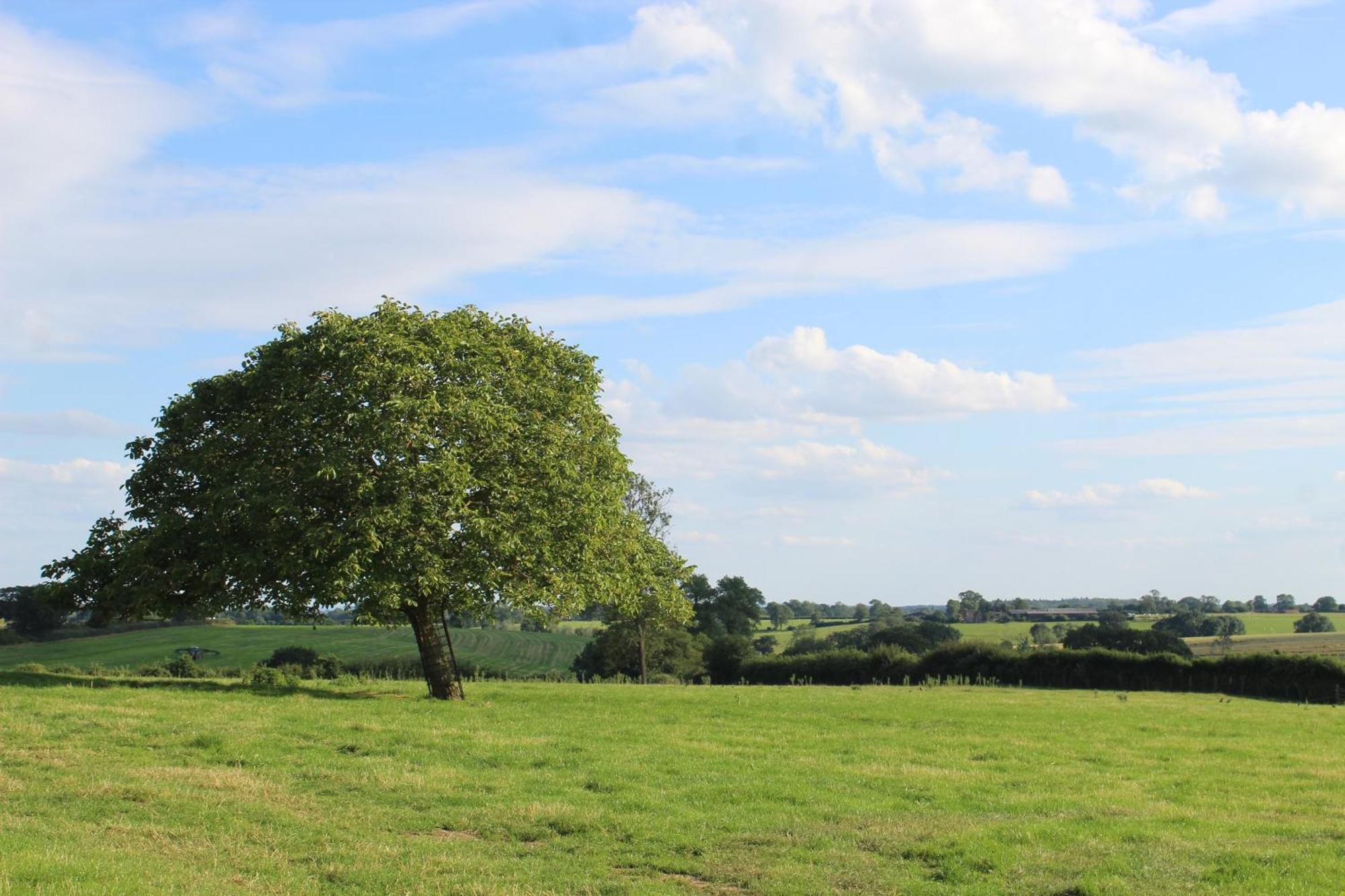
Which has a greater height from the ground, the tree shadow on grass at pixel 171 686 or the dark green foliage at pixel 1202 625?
the tree shadow on grass at pixel 171 686

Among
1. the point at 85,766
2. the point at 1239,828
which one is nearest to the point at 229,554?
the point at 85,766

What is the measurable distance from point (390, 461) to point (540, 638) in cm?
10442

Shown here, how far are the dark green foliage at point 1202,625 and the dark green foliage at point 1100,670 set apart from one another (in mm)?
75850

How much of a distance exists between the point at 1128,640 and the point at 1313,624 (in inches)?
2780

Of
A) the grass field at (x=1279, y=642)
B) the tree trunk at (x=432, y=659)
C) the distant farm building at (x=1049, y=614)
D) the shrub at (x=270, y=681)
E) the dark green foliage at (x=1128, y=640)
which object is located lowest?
the distant farm building at (x=1049, y=614)

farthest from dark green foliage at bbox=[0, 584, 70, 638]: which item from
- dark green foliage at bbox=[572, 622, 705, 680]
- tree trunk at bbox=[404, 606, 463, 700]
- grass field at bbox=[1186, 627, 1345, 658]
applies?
grass field at bbox=[1186, 627, 1345, 658]

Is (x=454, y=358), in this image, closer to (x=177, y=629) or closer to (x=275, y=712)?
(x=275, y=712)

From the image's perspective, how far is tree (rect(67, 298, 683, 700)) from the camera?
30.4 metres

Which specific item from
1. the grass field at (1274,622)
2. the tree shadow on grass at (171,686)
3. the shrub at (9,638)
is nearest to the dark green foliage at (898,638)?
the grass field at (1274,622)

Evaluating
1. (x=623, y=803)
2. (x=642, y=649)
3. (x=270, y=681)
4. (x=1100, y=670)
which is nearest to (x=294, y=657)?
(x=642, y=649)

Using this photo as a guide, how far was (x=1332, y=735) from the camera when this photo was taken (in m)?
32.4

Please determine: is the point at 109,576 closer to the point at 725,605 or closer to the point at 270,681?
the point at 270,681

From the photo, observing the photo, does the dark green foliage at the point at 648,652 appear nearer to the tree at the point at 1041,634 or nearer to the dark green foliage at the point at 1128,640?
the dark green foliage at the point at 1128,640

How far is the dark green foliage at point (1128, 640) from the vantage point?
7725 centimetres
